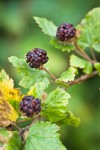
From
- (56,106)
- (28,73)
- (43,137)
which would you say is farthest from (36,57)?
(43,137)

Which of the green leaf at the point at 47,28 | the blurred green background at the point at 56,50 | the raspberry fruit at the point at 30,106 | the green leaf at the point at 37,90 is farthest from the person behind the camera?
the blurred green background at the point at 56,50

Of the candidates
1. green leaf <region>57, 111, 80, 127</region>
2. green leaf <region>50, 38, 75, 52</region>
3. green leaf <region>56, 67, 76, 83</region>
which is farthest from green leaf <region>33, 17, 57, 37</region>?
green leaf <region>57, 111, 80, 127</region>

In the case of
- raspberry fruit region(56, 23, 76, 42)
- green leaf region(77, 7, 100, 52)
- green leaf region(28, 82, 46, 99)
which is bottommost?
green leaf region(28, 82, 46, 99)

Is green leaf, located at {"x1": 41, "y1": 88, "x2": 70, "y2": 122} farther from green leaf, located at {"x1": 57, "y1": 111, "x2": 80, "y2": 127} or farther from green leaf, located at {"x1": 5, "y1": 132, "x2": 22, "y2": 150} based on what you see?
green leaf, located at {"x1": 5, "y1": 132, "x2": 22, "y2": 150}

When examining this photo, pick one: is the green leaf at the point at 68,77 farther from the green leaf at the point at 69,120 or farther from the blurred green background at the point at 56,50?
the blurred green background at the point at 56,50

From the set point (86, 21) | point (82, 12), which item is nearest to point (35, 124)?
point (86, 21)

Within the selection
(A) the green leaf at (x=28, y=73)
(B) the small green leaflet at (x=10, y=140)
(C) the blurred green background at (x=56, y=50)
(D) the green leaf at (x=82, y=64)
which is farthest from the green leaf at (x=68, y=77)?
(C) the blurred green background at (x=56, y=50)

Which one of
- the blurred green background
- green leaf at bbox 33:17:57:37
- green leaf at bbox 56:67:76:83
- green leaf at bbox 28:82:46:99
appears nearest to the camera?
green leaf at bbox 28:82:46:99
